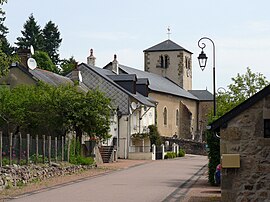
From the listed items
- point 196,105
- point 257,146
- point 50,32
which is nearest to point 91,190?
point 257,146

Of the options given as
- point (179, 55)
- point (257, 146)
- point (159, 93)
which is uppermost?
point (179, 55)

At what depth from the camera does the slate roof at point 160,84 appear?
73169 mm

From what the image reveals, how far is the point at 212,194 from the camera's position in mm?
20844

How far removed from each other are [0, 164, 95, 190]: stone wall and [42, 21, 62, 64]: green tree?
66.5 meters

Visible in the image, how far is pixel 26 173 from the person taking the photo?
25125 millimetres

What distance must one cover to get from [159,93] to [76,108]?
1434 inches

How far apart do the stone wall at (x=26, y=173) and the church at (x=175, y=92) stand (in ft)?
142

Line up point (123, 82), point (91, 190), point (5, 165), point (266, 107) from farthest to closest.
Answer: point (123, 82) → point (5, 165) → point (91, 190) → point (266, 107)

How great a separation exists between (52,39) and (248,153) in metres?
83.8

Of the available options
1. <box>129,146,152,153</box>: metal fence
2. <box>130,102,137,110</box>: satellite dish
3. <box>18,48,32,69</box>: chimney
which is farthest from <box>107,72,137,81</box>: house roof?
<box>18,48,32,69</box>: chimney

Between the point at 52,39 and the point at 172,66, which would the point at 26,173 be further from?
the point at 52,39

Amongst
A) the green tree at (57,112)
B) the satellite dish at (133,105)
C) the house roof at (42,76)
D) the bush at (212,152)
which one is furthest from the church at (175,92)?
the bush at (212,152)

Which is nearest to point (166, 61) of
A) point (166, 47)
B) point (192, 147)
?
point (166, 47)

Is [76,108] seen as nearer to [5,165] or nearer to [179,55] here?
[5,165]
